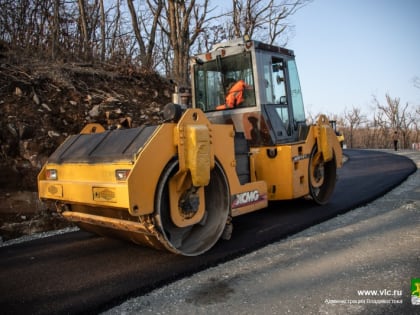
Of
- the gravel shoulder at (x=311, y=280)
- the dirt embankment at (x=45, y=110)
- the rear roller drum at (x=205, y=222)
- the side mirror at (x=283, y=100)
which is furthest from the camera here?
the dirt embankment at (x=45, y=110)

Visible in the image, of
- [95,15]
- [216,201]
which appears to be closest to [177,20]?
[95,15]

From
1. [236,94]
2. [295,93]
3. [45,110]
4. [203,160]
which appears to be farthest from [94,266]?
[45,110]

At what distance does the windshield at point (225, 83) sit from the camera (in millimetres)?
4996

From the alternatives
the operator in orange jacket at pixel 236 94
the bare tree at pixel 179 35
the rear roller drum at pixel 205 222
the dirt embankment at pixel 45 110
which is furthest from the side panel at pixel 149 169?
the bare tree at pixel 179 35

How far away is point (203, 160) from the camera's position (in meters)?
3.37

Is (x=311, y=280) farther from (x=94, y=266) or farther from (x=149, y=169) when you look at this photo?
(x=94, y=266)

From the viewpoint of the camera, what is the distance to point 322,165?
19.6 ft

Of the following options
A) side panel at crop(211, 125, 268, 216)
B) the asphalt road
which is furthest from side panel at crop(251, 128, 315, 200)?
side panel at crop(211, 125, 268, 216)

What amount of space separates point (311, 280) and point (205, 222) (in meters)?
1.34

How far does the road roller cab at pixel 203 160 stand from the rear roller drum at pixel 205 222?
0.01m

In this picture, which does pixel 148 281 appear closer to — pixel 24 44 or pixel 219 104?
pixel 219 104

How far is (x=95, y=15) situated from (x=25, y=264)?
11.7 m

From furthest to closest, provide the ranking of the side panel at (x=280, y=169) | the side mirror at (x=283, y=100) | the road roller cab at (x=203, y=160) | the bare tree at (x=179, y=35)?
the bare tree at (x=179, y=35), the side mirror at (x=283, y=100), the side panel at (x=280, y=169), the road roller cab at (x=203, y=160)

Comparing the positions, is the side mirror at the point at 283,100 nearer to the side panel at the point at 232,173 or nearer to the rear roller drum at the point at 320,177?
the rear roller drum at the point at 320,177
